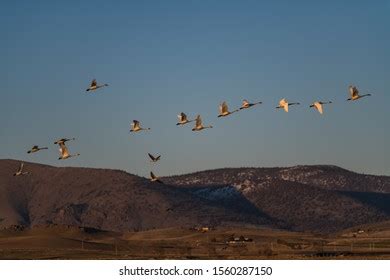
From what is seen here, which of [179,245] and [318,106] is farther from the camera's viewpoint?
[179,245]

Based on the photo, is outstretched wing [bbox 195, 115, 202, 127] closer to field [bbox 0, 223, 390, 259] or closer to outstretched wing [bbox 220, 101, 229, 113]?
outstretched wing [bbox 220, 101, 229, 113]

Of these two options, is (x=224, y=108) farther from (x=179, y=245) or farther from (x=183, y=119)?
(x=179, y=245)

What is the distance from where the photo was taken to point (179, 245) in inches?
4825

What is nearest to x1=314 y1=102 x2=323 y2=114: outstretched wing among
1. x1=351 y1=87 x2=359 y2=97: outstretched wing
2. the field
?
x1=351 y1=87 x2=359 y2=97: outstretched wing

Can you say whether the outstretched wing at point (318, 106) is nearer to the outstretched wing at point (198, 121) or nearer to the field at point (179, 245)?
the outstretched wing at point (198, 121)

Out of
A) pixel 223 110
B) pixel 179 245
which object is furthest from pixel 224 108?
pixel 179 245

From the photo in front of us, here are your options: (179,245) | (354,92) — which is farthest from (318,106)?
(179,245)

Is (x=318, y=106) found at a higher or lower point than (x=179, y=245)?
higher

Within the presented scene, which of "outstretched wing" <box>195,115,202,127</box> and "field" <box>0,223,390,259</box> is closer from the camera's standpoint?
"outstretched wing" <box>195,115,202,127</box>

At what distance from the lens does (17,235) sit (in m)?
134

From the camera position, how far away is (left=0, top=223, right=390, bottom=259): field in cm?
9650
